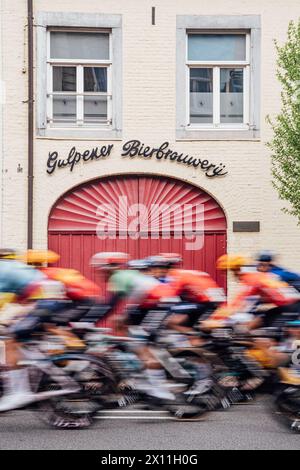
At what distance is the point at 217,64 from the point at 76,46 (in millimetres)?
2837

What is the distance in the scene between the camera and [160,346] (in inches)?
349

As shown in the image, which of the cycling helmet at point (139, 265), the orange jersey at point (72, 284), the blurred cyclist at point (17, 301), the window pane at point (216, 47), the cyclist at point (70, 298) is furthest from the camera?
the window pane at point (216, 47)

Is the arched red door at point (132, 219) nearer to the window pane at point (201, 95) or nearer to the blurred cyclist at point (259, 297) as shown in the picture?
the window pane at point (201, 95)

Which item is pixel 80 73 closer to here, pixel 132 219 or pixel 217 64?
pixel 217 64

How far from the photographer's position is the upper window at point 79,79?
16.2 m

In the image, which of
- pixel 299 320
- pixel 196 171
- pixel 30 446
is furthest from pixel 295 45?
pixel 30 446

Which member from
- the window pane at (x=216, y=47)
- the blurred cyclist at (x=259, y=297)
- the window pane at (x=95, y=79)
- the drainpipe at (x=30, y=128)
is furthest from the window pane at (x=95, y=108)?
the blurred cyclist at (x=259, y=297)

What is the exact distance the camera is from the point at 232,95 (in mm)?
16516

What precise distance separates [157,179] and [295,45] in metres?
3.76

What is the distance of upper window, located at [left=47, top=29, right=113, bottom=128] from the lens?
639 inches

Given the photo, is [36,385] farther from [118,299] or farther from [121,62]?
[121,62]

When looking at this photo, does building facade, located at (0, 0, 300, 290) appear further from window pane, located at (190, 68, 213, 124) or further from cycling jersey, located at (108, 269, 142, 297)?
cycling jersey, located at (108, 269, 142, 297)

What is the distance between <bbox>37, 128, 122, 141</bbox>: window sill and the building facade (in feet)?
0.07

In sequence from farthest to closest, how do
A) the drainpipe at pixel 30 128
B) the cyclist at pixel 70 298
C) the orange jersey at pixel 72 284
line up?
the drainpipe at pixel 30 128 → the orange jersey at pixel 72 284 → the cyclist at pixel 70 298
